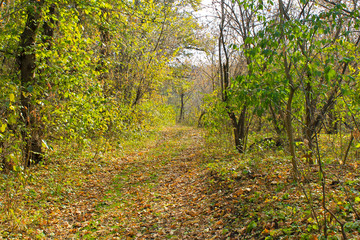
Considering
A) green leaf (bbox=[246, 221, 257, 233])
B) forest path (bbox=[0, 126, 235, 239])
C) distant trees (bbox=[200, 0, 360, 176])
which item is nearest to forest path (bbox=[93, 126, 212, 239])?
forest path (bbox=[0, 126, 235, 239])

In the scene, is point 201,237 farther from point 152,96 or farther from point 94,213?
point 152,96

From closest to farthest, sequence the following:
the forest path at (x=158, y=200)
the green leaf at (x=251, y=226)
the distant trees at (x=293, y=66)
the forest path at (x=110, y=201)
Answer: the distant trees at (x=293, y=66)
the green leaf at (x=251, y=226)
the forest path at (x=110, y=201)
the forest path at (x=158, y=200)

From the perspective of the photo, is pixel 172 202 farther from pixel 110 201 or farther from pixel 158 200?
pixel 110 201

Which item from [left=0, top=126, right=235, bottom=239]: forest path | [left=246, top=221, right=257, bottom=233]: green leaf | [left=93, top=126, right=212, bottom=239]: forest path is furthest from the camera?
[left=93, top=126, right=212, bottom=239]: forest path

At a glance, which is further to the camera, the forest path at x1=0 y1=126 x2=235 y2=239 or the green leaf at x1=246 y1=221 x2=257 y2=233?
the forest path at x1=0 y1=126 x2=235 y2=239

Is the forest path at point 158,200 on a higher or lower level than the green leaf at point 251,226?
lower

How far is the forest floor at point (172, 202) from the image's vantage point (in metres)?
3.72

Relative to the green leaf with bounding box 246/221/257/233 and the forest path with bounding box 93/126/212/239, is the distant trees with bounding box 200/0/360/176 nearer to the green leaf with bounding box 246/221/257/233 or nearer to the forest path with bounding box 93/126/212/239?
the green leaf with bounding box 246/221/257/233

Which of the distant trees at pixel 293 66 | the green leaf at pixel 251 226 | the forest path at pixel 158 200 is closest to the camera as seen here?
the distant trees at pixel 293 66

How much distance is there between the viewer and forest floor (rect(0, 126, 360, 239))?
12.2 feet

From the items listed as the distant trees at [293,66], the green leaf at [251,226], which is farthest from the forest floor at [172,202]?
the distant trees at [293,66]

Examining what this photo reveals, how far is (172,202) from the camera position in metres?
5.83

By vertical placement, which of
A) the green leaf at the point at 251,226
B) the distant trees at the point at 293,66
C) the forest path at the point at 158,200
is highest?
the distant trees at the point at 293,66

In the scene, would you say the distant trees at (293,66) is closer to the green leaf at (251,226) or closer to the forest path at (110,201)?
the green leaf at (251,226)
